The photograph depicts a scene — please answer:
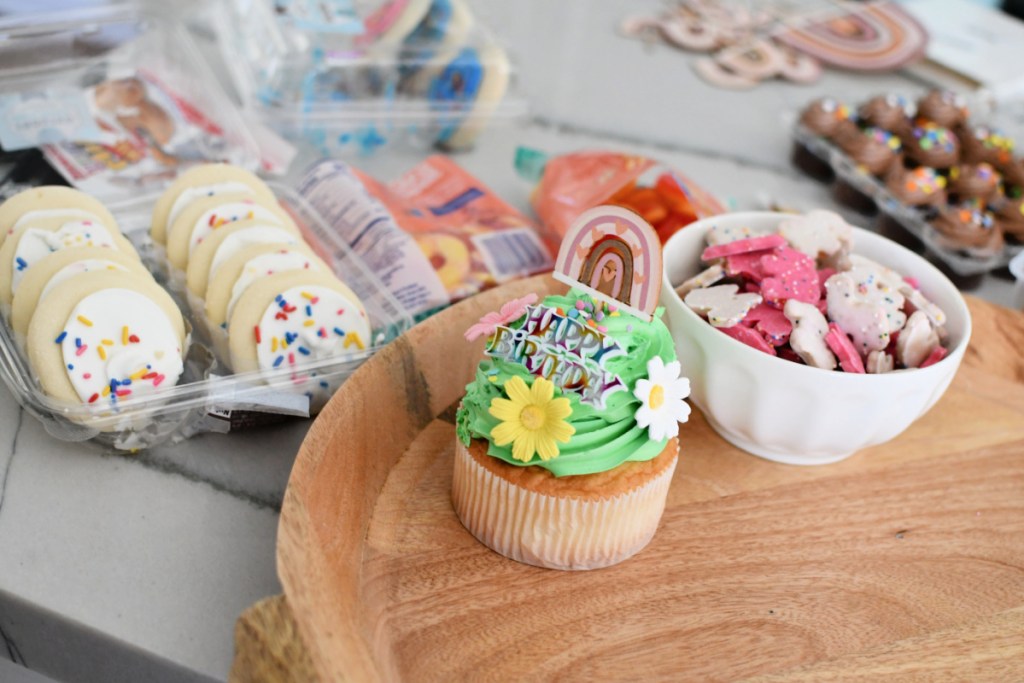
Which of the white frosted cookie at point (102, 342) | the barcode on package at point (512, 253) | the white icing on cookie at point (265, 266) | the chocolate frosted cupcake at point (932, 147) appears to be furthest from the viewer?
the chocolate frosted cupcake at point (932, 147)

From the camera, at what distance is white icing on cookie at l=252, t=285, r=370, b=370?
972 mm

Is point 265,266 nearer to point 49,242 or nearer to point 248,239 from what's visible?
point 248,239

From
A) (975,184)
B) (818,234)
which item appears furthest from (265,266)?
(975,184)

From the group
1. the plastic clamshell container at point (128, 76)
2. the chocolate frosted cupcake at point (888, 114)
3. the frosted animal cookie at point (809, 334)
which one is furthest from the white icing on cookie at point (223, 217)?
the chocolate frosted cupcake at point (888, 114)

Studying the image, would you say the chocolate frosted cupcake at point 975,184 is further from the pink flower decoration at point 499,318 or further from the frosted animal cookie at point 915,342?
the pink flower decoration at point 499,318

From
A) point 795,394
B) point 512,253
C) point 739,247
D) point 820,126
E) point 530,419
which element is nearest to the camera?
point 530,419

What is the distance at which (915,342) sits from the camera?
37.9 inches

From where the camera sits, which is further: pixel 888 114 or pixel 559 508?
pixel 888 114

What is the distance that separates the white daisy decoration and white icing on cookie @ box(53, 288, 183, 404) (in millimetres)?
447

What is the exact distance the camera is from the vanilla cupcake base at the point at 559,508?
83cm

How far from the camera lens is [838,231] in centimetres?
108

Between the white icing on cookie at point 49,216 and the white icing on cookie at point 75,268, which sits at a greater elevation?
the white icing on cookie at point 49,216

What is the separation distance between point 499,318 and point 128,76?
862 millimetres

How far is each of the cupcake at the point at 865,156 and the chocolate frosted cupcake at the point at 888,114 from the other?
13 mm
